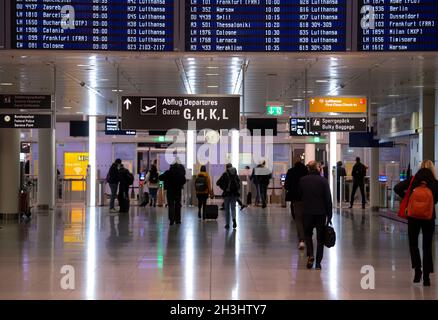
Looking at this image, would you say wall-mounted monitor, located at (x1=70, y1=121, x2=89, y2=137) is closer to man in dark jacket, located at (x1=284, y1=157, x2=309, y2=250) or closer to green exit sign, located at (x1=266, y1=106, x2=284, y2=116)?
green exit sign, located at (x1=266, y1=106, x2=284, y2=116)

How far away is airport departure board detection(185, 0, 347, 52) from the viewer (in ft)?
37.1

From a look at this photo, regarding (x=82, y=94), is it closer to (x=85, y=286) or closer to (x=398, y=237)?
(x=398, y=237)

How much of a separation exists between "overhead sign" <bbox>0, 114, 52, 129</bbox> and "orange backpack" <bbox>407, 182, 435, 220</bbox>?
9.47 metres

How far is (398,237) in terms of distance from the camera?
51.5 feet

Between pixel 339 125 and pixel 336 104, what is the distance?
2.33 feet

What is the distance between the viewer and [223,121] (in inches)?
523

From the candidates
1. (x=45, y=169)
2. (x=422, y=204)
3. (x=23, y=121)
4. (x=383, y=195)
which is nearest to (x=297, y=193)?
(x=422, y=204)

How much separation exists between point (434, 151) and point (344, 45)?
8631mm

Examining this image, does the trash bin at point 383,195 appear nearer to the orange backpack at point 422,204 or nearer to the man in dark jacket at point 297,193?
the man in dark jacket at point 297,193

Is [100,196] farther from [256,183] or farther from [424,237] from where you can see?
[424,237]

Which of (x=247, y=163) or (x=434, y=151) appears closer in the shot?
(x=434, y=151)

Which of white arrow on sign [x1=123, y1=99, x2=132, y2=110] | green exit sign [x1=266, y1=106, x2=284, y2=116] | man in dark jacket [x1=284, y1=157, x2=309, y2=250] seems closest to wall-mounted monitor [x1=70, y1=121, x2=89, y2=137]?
green exit sign [x1=266, y1=106, x2=284, y2=116]

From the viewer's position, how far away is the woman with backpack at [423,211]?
30.1ft
